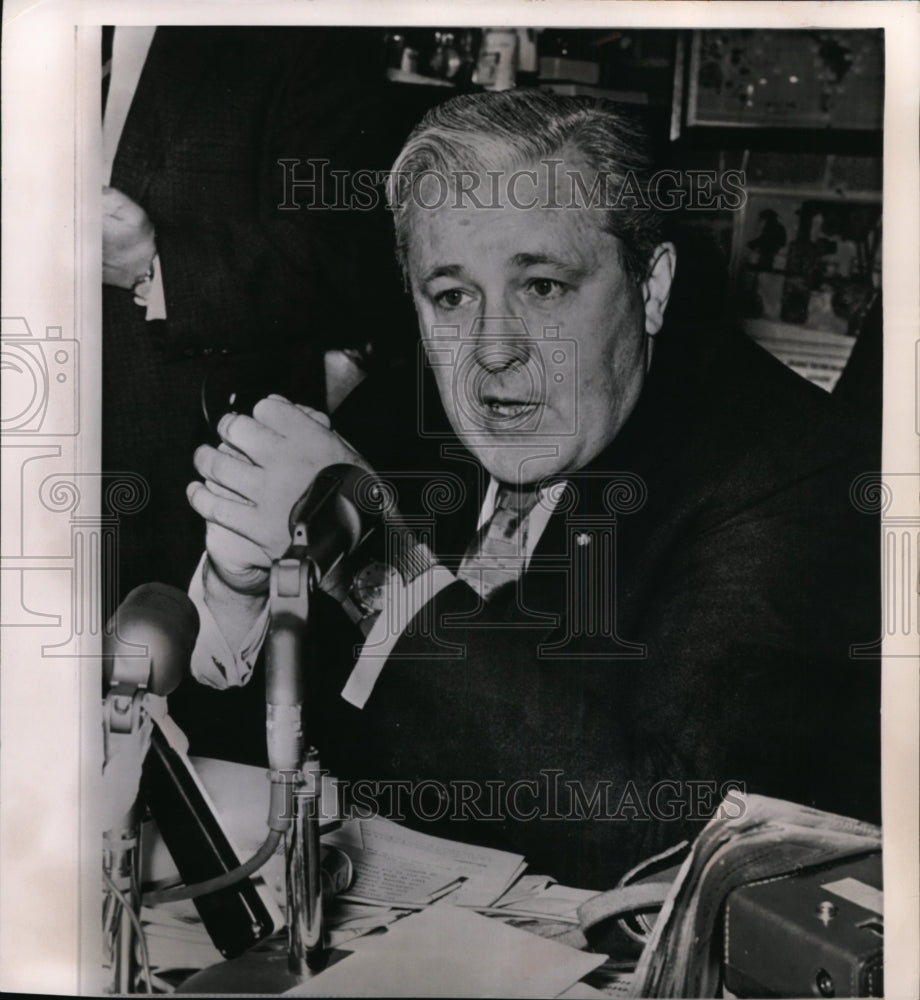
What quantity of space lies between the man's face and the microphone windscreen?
1.85ft

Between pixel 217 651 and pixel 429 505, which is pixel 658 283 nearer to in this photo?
pixel 429 505

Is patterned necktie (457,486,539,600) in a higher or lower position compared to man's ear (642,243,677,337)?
lower

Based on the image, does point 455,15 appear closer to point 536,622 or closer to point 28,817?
point 536,622

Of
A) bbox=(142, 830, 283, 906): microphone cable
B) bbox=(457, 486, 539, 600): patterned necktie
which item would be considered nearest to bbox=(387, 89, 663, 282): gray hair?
bbox=(457, 486, 539, 600): patterned necktie

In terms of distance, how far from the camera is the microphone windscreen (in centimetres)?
156

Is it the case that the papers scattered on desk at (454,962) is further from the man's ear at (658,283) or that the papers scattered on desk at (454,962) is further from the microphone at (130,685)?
the man's ear at (658,283)

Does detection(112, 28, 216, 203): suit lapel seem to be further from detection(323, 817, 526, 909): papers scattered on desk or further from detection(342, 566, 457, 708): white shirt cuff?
detection(323, 817, 526, 909): papers scattered on desk

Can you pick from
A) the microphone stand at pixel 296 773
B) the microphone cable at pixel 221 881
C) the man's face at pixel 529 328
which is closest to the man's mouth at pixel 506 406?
the man's face at pixel 529 328

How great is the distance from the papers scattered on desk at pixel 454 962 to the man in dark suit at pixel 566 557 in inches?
5.2

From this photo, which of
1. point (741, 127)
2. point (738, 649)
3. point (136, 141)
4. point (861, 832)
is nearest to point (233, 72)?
point (136, 141)

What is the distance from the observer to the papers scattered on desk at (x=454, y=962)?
1.53m

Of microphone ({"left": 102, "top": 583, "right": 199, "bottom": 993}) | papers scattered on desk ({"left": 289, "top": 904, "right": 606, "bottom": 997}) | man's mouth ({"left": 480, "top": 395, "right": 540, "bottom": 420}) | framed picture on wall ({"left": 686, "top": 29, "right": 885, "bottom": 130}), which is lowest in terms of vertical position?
papers scattered on desk ({"left": 289, "top": 904, "right": 606, "bottom": 997})

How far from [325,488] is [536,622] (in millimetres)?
420

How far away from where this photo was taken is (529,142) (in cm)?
153
